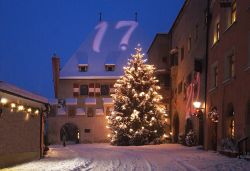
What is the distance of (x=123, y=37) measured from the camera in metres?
66.1

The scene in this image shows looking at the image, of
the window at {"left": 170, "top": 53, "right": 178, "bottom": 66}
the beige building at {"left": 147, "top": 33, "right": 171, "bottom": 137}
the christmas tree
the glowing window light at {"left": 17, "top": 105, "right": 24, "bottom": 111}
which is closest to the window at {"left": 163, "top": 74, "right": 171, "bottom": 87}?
the beige building at {"left": 147, "top": 33, "right": 171, "bottom": 137}

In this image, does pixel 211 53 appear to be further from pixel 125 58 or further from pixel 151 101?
pixel 125 58

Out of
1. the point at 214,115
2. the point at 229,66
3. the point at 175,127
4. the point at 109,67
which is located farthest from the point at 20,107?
the point at 109,67

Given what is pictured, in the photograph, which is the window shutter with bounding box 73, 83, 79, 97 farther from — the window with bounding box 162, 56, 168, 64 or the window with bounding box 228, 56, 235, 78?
the window with bounding box 228, 56, 235, 78

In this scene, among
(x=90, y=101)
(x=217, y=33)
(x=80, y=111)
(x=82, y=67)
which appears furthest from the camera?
(x=82, y=67)

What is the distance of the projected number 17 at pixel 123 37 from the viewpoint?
65331mm

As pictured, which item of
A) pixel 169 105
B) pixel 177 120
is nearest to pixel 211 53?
pixel 177 120

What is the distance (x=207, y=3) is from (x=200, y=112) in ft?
24.4

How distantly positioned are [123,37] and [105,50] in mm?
3272

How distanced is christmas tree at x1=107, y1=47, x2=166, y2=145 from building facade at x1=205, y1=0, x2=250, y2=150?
37.3ft

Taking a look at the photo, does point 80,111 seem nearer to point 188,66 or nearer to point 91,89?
A: point 91,89

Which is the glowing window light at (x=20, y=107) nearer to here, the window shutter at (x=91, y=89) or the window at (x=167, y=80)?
the window at (x=167, y=80)

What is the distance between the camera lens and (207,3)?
32312 millimetres

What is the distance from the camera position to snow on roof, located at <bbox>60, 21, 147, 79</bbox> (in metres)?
60.9
